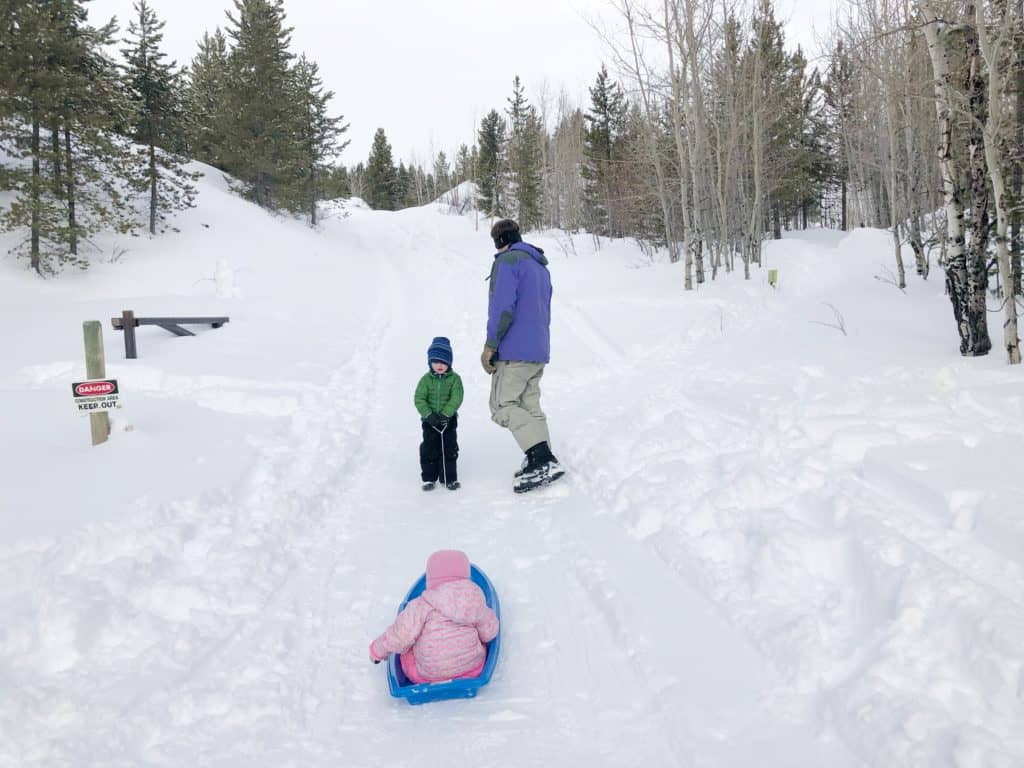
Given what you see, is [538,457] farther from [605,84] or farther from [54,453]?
[605,84]

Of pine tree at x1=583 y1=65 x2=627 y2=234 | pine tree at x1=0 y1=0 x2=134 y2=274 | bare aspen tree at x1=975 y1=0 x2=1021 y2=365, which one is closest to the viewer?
bare aspen tree at x1=975 y1=0 x2=1021 y2=365

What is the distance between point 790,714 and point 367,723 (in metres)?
1.79

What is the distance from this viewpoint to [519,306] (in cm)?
500

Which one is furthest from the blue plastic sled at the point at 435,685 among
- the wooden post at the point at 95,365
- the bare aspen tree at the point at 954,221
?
the bare aspen tree at the point at 954,221

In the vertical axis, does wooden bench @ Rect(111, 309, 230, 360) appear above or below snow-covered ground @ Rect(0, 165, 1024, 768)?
above

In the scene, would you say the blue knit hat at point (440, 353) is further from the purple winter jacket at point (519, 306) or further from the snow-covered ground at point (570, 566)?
the snow-covered ground at point (570, 566)

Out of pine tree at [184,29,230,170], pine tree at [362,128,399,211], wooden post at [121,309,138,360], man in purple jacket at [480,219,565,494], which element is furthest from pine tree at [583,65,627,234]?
pine tree at [362,128,399,211]

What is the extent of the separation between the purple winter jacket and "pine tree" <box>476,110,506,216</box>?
A: 125 feet

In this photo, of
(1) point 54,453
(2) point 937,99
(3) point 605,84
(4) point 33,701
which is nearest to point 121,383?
(1) point 54,453

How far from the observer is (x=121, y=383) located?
7980 mm

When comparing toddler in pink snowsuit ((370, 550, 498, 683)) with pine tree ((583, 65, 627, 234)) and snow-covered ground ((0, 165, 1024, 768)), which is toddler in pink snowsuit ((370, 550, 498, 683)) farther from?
pine tree ((583, 65, 627, 234))

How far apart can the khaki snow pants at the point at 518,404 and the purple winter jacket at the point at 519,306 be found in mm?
109

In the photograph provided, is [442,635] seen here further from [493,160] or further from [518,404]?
[493,160]

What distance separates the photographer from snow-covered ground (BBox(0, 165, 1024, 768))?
2.40 m
